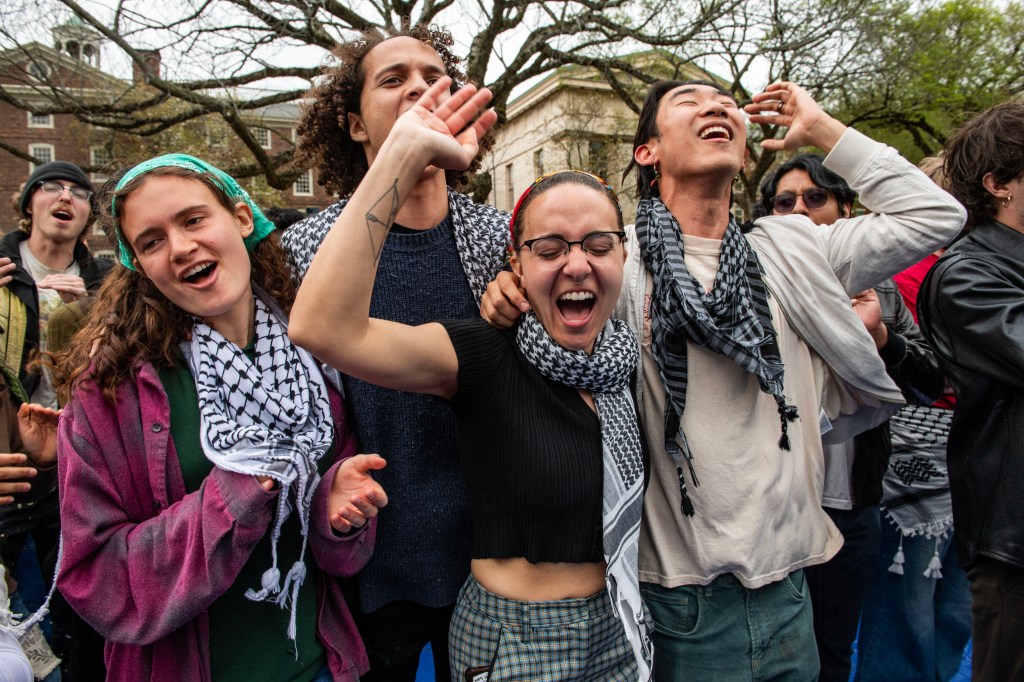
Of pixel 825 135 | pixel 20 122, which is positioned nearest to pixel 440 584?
pixel 825 135

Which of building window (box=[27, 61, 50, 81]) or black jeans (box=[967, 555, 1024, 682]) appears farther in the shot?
building window (box=[27, 61, 50, 81])

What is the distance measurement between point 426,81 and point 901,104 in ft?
45.6

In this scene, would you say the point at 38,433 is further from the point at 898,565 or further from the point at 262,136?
the point at 262,136

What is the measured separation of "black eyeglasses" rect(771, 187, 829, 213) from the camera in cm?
330

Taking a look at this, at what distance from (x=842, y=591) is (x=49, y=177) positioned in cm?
449

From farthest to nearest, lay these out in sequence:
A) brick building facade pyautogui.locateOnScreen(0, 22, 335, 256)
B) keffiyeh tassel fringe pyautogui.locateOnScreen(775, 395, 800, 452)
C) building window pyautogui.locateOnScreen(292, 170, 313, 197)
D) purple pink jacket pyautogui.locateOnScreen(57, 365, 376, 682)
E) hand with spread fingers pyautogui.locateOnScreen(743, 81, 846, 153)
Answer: building window pyautogui.locateOnScreen(292, 170, 313, 197), brick building facade pyautogui.locateOnScreen(0, 22, 335, 256), hand with spread fingers pyautogui.locateOnScreen(743, 81, 846, 153), keffiyeh tassel fringe pyautogui.locateOnScreen(775, 395, 800, 452), purple pink jacket pyautogui.locateOnScreen(57, 365, 376, 682)

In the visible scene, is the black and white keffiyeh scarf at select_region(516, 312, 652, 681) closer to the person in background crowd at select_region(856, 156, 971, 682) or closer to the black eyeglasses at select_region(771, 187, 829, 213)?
the person in background crowd at select_region(856, 156, 971, 682)

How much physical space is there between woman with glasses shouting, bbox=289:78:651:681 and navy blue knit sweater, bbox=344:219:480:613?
187 millimetres

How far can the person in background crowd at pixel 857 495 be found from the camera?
2.45 metres

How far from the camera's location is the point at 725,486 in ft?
5.48

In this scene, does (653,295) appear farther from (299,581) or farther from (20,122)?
(20,122)

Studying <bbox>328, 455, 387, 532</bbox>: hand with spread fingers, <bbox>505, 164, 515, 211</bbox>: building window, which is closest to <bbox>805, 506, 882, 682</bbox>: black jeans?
<bbox>328, 455, 387, 532</bbox>: hand with spread fingers

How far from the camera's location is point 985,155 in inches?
84.3

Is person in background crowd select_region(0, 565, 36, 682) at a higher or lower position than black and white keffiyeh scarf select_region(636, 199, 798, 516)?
lower
